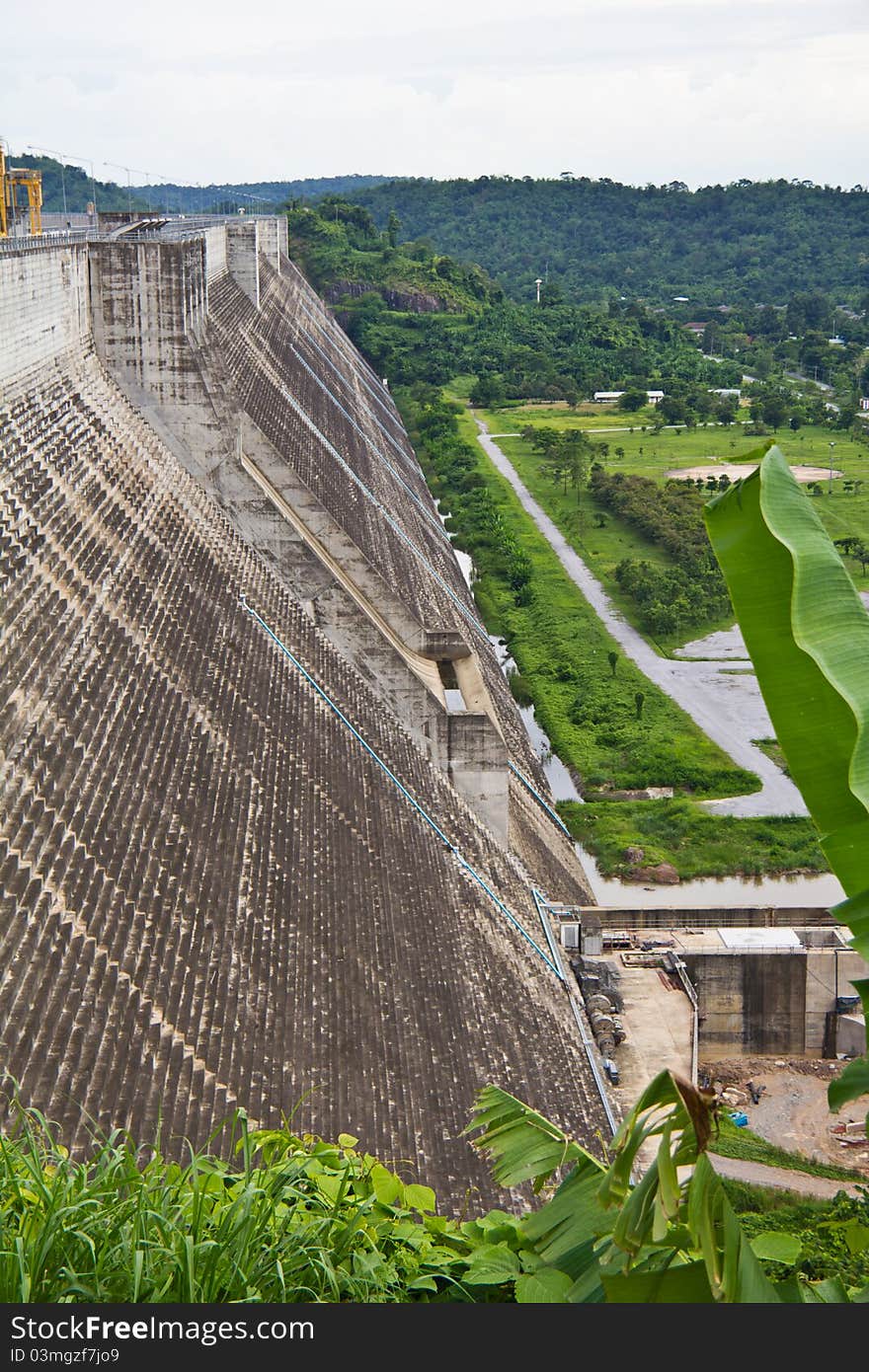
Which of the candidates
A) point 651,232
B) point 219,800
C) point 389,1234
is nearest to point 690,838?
point 219,800

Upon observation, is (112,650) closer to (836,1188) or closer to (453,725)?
(453,725)

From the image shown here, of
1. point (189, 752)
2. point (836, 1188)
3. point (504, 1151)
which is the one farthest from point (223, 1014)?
point (836, 1188)

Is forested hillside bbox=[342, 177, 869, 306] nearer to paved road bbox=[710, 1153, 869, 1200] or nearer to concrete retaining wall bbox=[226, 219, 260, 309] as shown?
concrete retaining wall bbox=[226, 219, 260, 309]

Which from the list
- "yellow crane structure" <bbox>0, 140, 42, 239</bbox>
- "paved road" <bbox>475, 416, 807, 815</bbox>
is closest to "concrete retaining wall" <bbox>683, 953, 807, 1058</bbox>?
"paved road" <bbox>475, 416, 807, 815</bbox>

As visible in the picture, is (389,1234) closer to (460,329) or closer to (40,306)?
(40,306)

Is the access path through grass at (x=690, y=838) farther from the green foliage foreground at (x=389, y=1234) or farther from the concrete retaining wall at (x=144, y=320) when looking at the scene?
the green foliage foreground at (x=389, y=1234)

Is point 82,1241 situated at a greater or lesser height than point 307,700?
greater

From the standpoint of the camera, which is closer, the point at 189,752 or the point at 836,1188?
the point at 189,752
